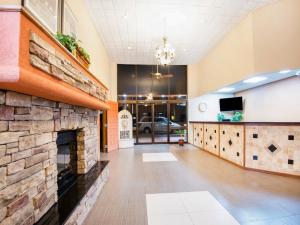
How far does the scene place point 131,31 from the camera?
18.2 ft

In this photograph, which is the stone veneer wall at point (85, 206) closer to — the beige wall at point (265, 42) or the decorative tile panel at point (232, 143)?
the decorative tile panel at point (232, 143)

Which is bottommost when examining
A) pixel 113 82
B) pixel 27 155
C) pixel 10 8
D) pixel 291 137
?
pixel 291 137

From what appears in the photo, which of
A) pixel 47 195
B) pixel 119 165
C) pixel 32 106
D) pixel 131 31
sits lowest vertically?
pixel 119 165

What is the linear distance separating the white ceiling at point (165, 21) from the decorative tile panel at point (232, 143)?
315cm

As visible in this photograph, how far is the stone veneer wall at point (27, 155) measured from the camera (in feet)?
4.43

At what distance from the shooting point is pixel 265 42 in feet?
13.9

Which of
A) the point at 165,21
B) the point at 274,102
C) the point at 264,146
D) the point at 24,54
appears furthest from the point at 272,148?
the point at 24,54

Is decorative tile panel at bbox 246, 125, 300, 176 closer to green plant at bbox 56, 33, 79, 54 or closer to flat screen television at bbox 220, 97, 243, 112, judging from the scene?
flat screen television at bbox 220, 97, 243, 112

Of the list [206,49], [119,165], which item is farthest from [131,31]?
[119,165]

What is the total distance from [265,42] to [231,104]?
355cm

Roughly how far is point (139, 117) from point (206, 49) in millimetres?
4555

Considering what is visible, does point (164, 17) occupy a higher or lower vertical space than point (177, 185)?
higher

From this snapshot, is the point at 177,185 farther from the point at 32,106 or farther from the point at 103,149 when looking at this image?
the point at 103,149

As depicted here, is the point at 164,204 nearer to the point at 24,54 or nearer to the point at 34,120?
the point at 34,120
